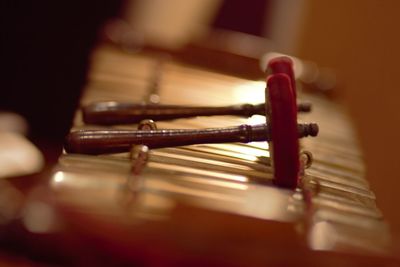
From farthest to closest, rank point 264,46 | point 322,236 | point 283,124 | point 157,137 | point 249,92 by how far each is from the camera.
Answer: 1. point 264,46
2. point 249,92
3. point 157,137
4. point 283,124
5. point 322,236

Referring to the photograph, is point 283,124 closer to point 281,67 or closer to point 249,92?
point 281,67

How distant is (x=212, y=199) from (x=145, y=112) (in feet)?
1.37

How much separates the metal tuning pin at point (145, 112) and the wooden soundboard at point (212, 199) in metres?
0.01

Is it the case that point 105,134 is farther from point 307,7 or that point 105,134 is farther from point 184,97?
point 307,7

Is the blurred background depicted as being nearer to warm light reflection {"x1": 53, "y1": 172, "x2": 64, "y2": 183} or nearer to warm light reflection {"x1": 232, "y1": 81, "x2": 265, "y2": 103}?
warm light reflection {"x1": 232, "y1": 81, "x2": 265, "y2": 103}

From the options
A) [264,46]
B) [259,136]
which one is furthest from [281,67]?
[264,46]

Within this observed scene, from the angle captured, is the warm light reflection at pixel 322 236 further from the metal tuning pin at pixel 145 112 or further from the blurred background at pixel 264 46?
the blurred background at pixel 264 46

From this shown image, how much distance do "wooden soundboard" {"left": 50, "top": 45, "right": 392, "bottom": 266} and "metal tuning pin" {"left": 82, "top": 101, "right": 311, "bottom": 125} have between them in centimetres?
1

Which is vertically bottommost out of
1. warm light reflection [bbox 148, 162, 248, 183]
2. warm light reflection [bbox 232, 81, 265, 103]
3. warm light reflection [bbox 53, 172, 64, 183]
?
warm light reflection [bbox 53, 172, 64, 183]

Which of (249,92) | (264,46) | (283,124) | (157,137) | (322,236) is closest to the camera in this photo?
(322,236)

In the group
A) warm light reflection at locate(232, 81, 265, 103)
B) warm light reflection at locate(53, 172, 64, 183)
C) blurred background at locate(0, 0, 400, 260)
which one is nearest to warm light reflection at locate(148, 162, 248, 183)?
warm light reflection at locate(53, 172, 64, 183)

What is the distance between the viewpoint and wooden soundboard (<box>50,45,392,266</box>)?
575 millimetres

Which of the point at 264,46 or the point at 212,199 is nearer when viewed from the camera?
the point at 212,199

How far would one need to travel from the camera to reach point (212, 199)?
2.57ft
